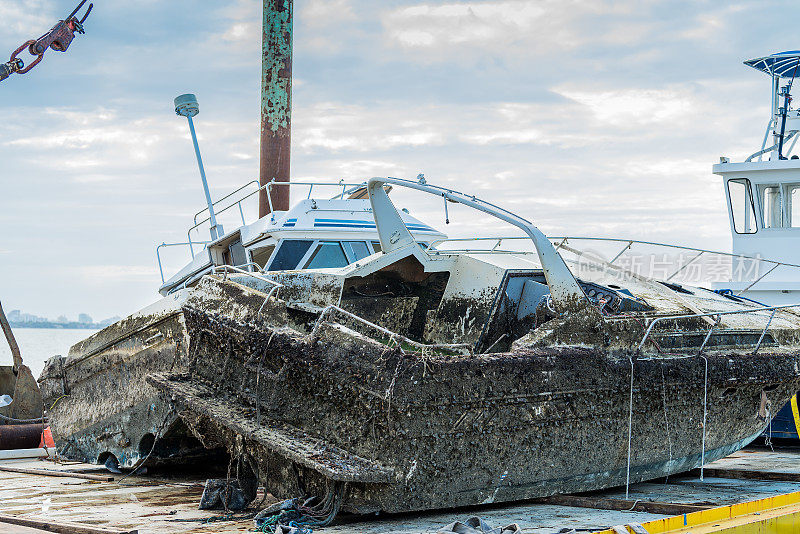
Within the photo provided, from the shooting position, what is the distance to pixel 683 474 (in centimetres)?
770

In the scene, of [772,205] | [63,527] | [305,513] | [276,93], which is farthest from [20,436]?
[772,205]

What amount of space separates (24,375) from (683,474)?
26.8 feet

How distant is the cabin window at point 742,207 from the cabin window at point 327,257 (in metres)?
6.31

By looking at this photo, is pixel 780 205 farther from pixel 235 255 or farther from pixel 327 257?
pixel 235 255

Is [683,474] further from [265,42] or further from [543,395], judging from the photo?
[265,42]

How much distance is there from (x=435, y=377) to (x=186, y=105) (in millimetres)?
7072

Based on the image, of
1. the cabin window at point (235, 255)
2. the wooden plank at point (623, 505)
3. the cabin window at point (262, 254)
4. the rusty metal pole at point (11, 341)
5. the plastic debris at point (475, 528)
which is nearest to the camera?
the plastic debris at point (475, 528)

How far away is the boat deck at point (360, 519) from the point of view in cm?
543

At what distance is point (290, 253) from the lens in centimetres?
1088

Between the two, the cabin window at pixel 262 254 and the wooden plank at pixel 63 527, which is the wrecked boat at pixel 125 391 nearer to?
the cabin window at pixel 262 254

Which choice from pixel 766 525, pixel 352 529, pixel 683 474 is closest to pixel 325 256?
pixel 683 474

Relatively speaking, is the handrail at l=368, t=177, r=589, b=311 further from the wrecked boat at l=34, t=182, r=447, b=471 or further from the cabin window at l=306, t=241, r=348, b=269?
the cabin window at l=306, t=241, r=348, b=269

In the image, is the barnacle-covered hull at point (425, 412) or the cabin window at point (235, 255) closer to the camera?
the barnacle-covered hull at point (425, 412)

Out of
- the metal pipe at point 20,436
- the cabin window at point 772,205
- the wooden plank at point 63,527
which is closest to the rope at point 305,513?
the wooden plank at point 63,527
